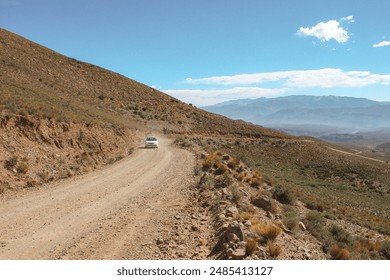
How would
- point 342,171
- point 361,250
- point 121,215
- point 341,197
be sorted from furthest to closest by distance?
point 342,171 < point 341,197 < point 361,250 < point 121,215

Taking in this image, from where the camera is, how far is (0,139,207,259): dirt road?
31.9 ft

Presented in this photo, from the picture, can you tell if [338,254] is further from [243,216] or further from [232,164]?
[232,164]

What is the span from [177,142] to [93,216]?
30401 mm

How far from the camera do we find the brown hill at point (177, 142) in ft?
56.0

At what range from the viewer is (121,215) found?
12844 millimetres

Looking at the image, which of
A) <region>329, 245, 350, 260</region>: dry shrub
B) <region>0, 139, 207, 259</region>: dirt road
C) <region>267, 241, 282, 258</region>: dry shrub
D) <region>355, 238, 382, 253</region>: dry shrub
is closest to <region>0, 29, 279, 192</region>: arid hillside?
<region>0, 139, 207, 259</region>: dirt road

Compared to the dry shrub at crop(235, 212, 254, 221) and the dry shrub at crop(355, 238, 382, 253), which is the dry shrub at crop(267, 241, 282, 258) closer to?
the dry shrub at crop(235, 212, 254, 221)

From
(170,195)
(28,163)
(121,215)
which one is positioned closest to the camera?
(121,215)

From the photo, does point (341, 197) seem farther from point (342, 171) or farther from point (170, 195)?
point (170, 195)


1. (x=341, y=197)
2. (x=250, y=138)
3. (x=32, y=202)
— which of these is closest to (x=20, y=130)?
(x=32, y=202)

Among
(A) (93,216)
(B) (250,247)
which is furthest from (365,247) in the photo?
(A) (93,216)

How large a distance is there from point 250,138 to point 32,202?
52.0m

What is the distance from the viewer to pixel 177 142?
42.9 metres

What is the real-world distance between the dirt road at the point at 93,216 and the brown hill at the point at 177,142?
5.79 feet
